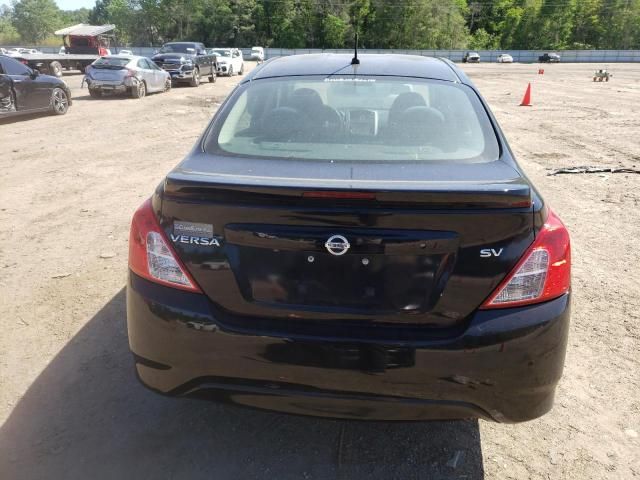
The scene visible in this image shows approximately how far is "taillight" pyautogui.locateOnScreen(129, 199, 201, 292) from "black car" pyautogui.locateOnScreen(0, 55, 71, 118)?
465 inches

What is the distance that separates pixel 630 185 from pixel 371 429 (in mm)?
6502

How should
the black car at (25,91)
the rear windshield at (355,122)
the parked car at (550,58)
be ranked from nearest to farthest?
the rear windshield at (355,122) → the black car at (25,91) → the parked car at (550,58)

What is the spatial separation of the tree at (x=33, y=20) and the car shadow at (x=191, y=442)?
125461mm

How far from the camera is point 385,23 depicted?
83.8 m

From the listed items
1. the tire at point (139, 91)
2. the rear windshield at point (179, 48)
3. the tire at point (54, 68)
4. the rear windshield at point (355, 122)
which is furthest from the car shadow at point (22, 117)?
the rear windshield at point (179, 48)

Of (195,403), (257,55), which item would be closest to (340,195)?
(195,403)

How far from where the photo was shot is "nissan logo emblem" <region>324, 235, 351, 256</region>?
79.4 inches

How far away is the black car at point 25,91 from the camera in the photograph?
39.2 feet

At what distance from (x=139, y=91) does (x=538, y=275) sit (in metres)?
18.2

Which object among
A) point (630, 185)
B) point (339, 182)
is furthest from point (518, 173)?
point (630, 185)

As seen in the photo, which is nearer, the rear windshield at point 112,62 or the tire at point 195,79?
the rear windshield at point 112,62

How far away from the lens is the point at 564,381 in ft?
10.3

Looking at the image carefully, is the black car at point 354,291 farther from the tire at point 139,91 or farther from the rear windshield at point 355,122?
the tire at point 139,91

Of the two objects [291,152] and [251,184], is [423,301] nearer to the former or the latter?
[251,184]
